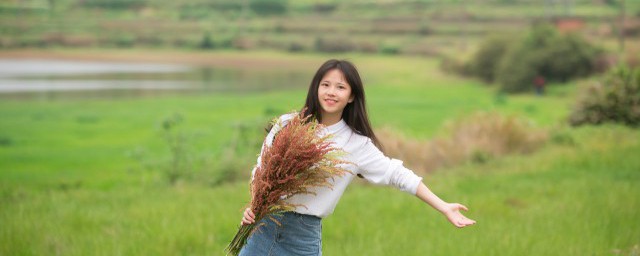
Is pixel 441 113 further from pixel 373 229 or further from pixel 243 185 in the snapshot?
pixel 373 229

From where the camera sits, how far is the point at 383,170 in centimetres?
398

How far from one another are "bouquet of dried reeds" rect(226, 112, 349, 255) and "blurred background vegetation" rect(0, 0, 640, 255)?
8.27 feet

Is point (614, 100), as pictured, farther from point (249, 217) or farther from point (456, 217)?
point (249, 217)

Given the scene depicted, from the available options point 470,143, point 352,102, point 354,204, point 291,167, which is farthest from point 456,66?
point 291,167

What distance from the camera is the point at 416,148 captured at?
14227 millimetres

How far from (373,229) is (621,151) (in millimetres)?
7447

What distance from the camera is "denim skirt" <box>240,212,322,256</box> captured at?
3973mm

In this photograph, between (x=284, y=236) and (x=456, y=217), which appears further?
(x=284, y=236)

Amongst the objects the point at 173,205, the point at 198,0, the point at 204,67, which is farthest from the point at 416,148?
the point at 198,0

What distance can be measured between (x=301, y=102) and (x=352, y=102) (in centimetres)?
2682

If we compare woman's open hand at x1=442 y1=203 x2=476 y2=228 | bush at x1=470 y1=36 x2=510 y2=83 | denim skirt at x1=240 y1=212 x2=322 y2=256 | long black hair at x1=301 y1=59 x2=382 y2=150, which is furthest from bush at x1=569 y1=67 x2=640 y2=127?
bush at x1=470 y1=36 x2=510 y2=83

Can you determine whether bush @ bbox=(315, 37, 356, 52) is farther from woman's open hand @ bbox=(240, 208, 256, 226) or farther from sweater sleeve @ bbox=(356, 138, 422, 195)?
woman's open hand @ bbox=(240, 208, 256, 226)

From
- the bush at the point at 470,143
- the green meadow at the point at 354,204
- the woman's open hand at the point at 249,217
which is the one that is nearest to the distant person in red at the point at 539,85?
the green meadow at the point at 354,204

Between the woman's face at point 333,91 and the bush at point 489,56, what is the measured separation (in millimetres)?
39893
